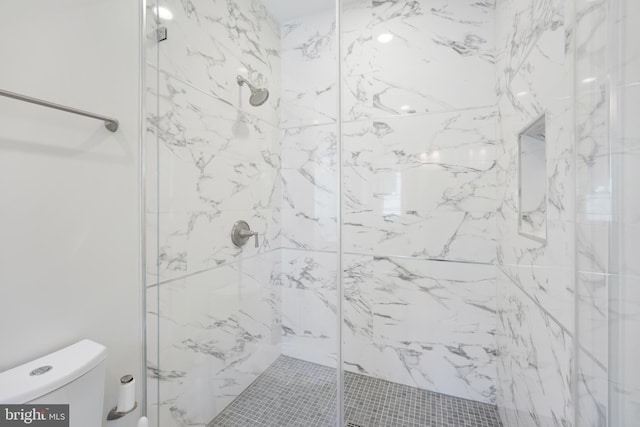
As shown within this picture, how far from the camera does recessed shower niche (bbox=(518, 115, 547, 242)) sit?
3.46ft

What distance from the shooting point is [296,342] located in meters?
1.40

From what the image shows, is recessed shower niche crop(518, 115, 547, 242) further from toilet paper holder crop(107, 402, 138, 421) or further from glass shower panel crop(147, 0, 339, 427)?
toilet paper holder crop(107, 402, 138, 421)

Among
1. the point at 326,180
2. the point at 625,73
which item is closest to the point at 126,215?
the point at 326,180

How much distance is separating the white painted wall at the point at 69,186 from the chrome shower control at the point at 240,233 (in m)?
0.43

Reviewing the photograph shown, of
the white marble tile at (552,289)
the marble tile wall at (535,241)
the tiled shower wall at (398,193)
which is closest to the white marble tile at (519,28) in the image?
the marble tile wall at (535,241)

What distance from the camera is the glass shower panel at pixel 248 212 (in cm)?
115

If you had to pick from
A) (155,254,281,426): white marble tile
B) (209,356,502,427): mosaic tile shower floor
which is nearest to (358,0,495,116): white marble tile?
(155,254,281,426): white marble tile

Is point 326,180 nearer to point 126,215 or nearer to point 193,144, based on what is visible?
point 193,144

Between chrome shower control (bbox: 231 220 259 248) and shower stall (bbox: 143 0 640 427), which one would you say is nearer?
shower stall (bbox: 143 0 640 427)

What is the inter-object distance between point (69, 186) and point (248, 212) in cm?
70

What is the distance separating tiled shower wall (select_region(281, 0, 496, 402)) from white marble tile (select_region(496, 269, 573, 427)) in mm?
233

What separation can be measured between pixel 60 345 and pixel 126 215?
0.45m

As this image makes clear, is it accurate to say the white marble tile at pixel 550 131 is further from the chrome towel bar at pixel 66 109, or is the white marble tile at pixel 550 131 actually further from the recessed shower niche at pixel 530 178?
the chrome towel bar at pixel 66 109

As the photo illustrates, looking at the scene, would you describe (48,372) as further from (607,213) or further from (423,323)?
(423,323)
